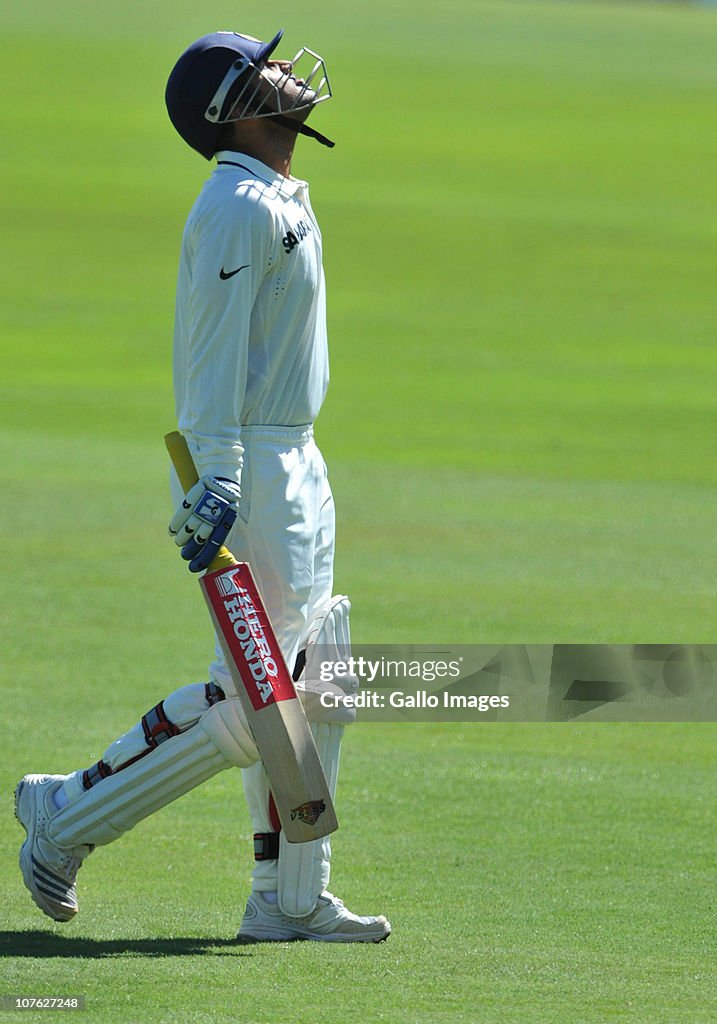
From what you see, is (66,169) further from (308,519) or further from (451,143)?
(308,519)

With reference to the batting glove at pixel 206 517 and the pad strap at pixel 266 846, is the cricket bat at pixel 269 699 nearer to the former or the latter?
the batting glove at pixel 206 517

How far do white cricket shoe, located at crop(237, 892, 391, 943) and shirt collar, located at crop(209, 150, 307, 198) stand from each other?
64.8 inches

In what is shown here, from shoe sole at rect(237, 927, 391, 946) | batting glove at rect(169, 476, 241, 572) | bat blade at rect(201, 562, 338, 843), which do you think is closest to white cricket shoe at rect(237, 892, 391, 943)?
shoe sole at rect(237, 927, 391, 946)

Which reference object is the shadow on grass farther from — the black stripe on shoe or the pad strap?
the pad strap

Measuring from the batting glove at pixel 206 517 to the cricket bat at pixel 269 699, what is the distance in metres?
0.05

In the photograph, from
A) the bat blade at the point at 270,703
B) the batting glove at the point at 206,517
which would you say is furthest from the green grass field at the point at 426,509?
the batting glove at the point at 206,517

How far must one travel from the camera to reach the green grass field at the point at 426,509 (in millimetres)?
3865

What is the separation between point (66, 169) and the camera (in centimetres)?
2855

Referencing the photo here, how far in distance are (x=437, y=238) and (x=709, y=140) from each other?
333 inches

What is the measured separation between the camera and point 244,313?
3953 millimetres

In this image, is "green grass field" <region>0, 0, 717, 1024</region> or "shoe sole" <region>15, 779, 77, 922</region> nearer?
"green grass field" <region>0, 0, 717, 1024</region>

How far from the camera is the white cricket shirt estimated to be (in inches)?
155

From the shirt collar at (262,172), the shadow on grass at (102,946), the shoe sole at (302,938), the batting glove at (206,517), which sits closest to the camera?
the shadow on grass at (102,946)

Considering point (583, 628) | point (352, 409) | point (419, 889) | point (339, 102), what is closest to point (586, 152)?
point (339, 102)
